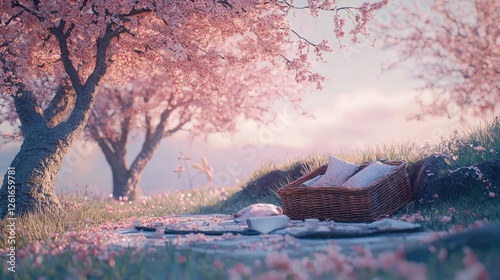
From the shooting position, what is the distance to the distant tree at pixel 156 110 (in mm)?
14414

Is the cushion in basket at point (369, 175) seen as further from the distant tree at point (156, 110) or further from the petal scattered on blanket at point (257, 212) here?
the distant tree at point (156, 110)

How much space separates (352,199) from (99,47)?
18.2 ft

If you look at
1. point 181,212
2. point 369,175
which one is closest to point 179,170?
point 181,212

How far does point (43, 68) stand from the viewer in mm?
9367

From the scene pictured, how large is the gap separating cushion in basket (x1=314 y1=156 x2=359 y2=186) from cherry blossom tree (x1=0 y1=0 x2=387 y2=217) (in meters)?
1.63

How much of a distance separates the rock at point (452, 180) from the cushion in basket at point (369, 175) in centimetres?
60

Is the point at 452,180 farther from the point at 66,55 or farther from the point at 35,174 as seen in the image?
the point at 66,55

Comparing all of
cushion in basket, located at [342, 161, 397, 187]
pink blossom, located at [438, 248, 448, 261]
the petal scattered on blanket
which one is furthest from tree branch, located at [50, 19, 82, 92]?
pink blossom, located at [438, 248, 448, 261]

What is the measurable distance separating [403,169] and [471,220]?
2.06 metres

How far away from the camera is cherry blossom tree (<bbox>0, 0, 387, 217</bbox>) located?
788 centimetres

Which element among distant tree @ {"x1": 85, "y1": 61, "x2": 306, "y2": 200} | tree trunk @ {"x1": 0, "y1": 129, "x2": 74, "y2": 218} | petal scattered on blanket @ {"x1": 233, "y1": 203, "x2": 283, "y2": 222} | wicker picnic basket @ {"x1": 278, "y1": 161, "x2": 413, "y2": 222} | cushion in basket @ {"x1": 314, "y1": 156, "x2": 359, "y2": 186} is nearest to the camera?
wicker picnic basket @ {"x1": 278, "y1": 161, "x2": 413, "y2": 222}

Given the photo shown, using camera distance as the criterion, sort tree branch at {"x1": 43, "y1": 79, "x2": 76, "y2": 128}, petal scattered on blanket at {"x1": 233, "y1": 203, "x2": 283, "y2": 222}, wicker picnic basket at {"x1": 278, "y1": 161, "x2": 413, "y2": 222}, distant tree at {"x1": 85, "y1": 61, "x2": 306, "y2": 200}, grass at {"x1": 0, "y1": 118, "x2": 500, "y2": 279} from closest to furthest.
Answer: grass at {"x1": 0, "y1": 118, "x2": 500, "y2": 279}, wicker picnic basket at {"x1": 278, "y1": 161, "x2": 413, "y2": 222}, petal scattered on blanket at {"x1": 233, "y1": 203, "x2": 283, "y2": 222}, tree branch at {"x1": 43, "y1": 79, "x2": 76, "y2": 128}, distant tree at {"x1": 85, "y1": 61, "x2": 306, "y2": 200}

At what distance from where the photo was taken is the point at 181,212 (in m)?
→ 11.0

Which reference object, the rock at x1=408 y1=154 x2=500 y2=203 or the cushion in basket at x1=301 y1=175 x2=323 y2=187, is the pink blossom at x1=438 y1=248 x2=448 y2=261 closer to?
the rock at x1=408 y1=154 x2=500 y2=203
